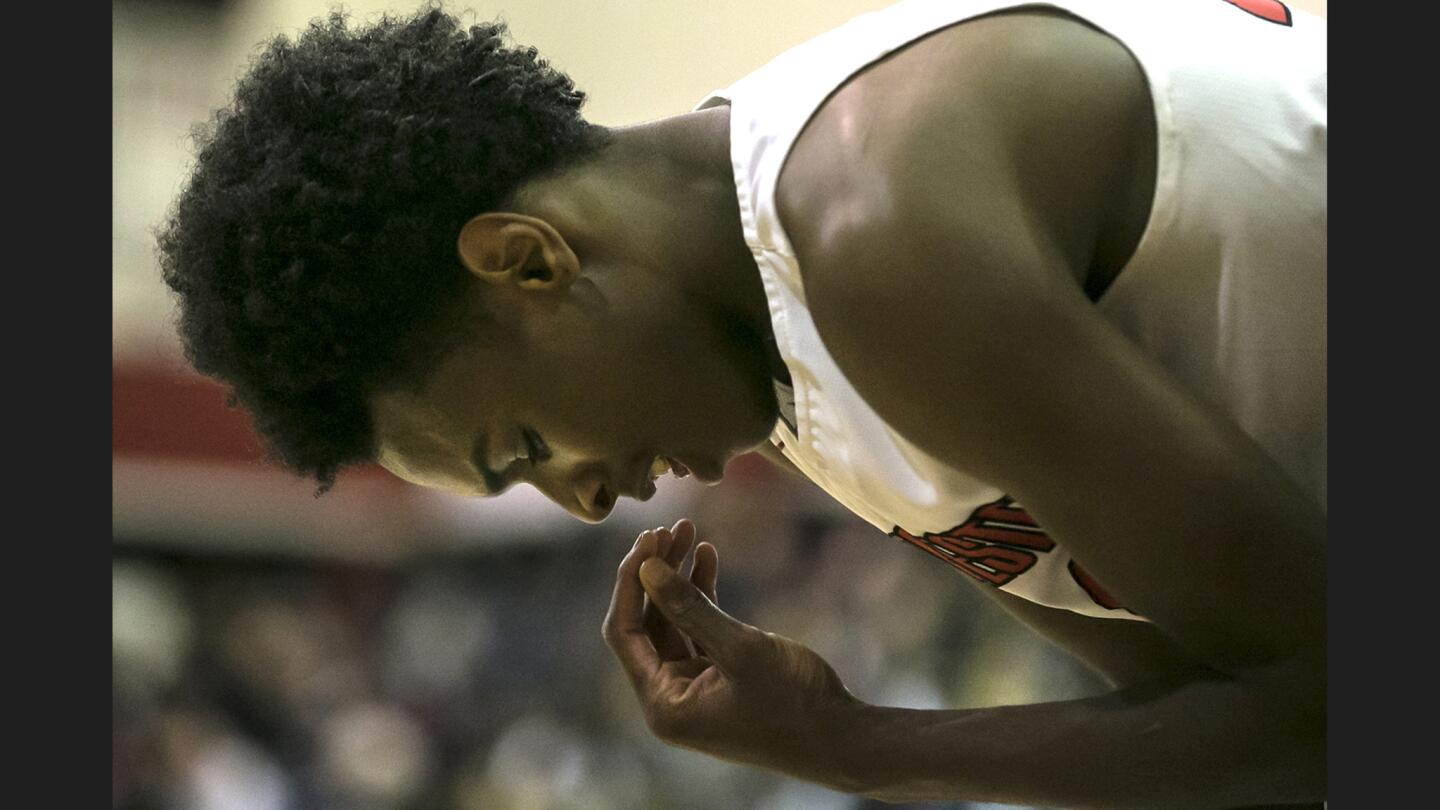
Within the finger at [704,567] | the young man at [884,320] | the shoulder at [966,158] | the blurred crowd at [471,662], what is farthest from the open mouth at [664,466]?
the blurred crowd at [471,662]

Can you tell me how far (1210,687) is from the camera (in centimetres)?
79

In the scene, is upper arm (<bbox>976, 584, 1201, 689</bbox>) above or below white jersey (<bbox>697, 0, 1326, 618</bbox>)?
below

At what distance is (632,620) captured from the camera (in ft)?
3.43

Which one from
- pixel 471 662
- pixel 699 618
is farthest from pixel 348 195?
pixel 471 662

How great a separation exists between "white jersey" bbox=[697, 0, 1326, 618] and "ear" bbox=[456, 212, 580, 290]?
113 millimetres

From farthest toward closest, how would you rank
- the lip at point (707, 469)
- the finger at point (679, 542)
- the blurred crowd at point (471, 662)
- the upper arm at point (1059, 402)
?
the blurred crowd at point (471, 662) → the finger at point (679, 542) → the lip at point (707, 469) → the upper arm at point (1059, 402)

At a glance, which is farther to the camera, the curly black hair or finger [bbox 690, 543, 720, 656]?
finger [bbox 690, 543, 720, 656]

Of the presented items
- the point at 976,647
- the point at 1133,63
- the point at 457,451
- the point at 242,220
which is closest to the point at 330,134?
the point at 242,220

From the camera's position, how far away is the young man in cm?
73

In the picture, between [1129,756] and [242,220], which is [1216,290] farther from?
[242,220]

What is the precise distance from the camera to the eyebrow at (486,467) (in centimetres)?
94

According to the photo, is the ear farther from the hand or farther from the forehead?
the hand

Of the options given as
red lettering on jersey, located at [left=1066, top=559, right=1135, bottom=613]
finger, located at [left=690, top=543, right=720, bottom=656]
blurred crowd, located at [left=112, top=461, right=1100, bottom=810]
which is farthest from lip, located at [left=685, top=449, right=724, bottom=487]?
blurred crowd, located at [left=112, top=461, right=1100, bottom=810]

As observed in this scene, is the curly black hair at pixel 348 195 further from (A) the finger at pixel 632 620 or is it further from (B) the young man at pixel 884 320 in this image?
(A) the finger at pixel 632 620
